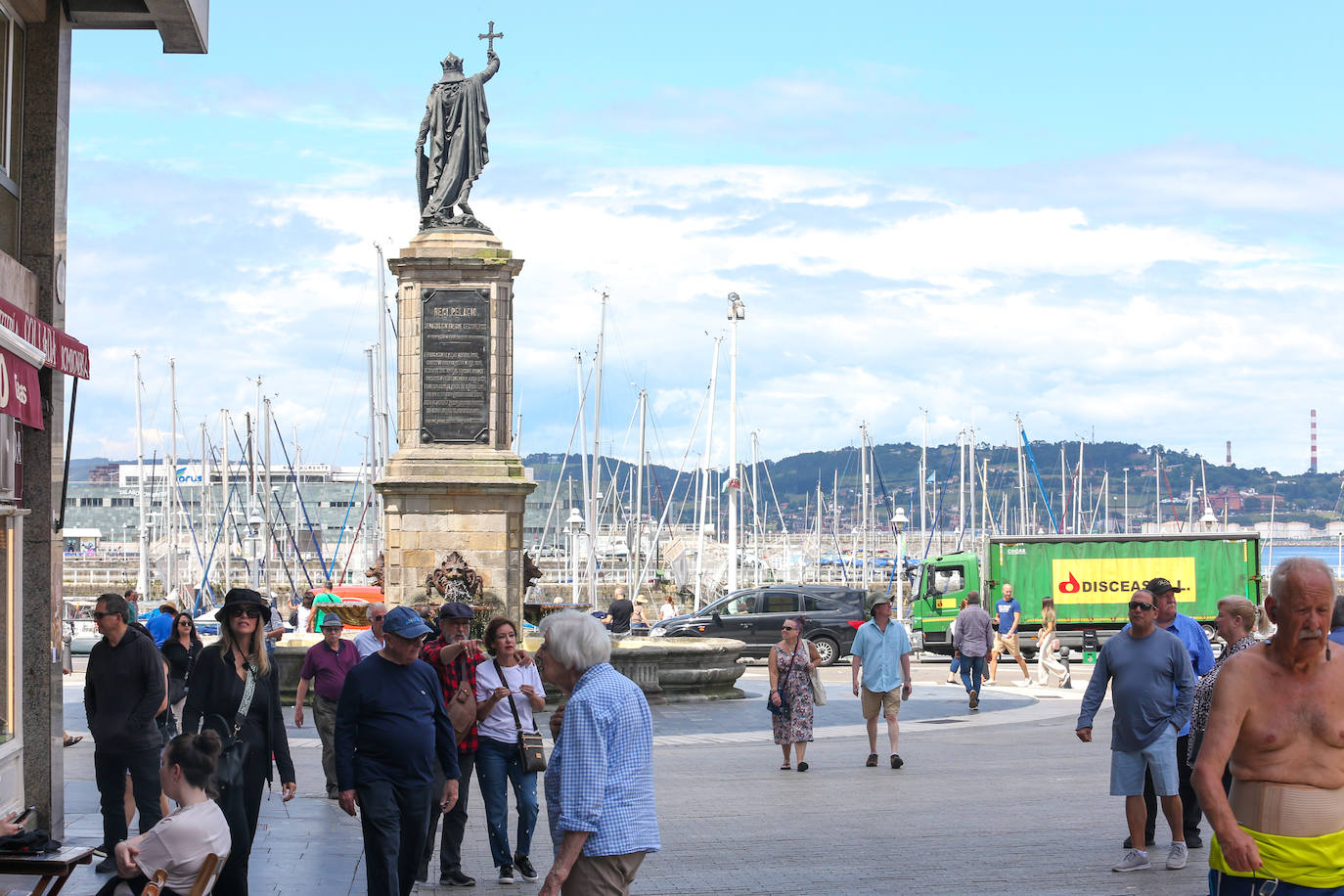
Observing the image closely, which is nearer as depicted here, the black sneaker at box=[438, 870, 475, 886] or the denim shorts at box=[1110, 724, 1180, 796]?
the black sneaker at box=[438, 870, 475, 886]

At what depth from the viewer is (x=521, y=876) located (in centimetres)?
1038

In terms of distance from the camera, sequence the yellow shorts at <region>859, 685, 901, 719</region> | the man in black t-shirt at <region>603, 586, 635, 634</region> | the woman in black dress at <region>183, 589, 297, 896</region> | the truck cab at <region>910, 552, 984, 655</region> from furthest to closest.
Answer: the truck cab at <region>910, 552, 984, 655</region>
the man in black t-shirt at <region>603, 586, 635, 634</region>
the yellow shorts at <region>859, 685, 901, 719</region>
the woman in black dress at <region>183, 589, 297, 896</region>

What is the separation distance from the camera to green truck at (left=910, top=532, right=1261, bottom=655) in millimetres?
37938

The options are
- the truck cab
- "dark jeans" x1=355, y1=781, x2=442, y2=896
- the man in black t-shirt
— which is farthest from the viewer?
the truck cab

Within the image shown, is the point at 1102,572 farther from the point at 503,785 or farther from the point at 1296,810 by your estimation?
the point at 1296,810

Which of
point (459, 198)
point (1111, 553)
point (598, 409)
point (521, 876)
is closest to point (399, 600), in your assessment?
point (459, 198)

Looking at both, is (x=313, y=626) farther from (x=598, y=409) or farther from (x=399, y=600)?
(x=598, y=409)

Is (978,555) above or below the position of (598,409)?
below

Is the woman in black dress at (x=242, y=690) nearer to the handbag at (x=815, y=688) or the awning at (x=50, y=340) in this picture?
the awning at (x=50, y=340)

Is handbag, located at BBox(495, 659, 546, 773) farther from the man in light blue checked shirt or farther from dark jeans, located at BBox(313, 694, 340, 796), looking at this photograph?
the man in light blue checked shirt

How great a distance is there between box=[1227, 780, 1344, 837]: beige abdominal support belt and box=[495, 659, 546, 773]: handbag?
5.31 meters

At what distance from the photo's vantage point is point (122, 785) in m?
10.2

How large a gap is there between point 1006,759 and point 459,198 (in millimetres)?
10360

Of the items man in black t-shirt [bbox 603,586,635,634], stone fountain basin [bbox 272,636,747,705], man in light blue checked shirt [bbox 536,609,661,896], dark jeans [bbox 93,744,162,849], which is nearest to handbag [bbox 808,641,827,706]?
stone fountain basin [bbox 272,636,747,705]
